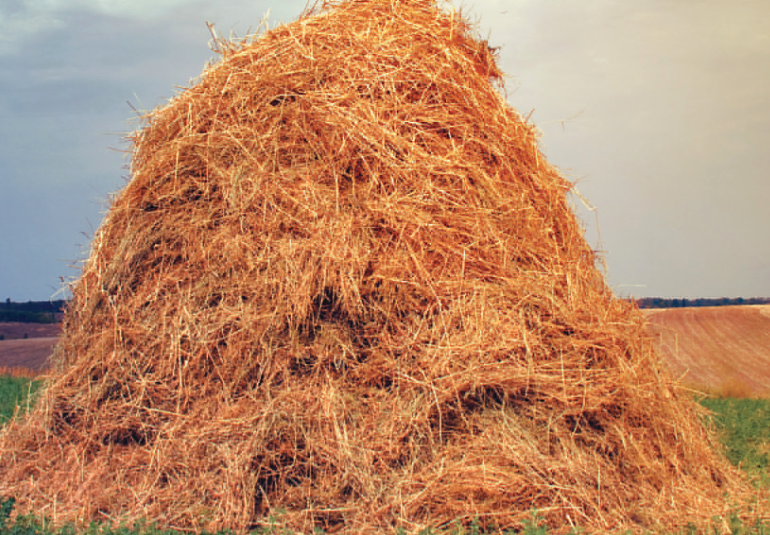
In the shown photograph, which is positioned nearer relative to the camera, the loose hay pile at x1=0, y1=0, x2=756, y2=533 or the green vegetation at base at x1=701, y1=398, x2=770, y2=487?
the loose hay pile at x1=0, y1=0, x2=756, y2=533

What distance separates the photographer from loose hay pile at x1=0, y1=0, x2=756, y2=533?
4941mm

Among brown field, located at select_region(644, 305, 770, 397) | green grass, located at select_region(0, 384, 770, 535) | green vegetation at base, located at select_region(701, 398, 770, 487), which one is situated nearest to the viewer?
green grass, located at select_region(0, 384, 770, 535)

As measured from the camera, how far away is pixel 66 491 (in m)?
5.54

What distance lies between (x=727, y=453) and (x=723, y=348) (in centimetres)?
1624

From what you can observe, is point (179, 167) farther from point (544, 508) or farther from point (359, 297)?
point (544, 508)

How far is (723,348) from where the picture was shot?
2197 cm

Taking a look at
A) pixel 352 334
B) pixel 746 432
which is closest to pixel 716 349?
pixel 746 432

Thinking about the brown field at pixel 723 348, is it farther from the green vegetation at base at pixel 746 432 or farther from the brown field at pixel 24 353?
the brown field at pixel 24 353

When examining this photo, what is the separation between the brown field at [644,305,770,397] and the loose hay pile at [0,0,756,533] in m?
10.0

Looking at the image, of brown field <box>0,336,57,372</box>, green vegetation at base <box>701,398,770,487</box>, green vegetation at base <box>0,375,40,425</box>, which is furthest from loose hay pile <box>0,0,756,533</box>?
brown field <box>0,336,57,372</box>

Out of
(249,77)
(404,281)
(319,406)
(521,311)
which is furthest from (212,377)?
(249,77)

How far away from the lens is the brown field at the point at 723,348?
16922mm

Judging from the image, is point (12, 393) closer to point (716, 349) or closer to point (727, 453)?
point (727, 453)

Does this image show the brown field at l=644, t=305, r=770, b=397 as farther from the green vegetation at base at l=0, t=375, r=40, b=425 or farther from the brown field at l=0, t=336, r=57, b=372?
the brown field at l=0, t=336, r=57, b=372
